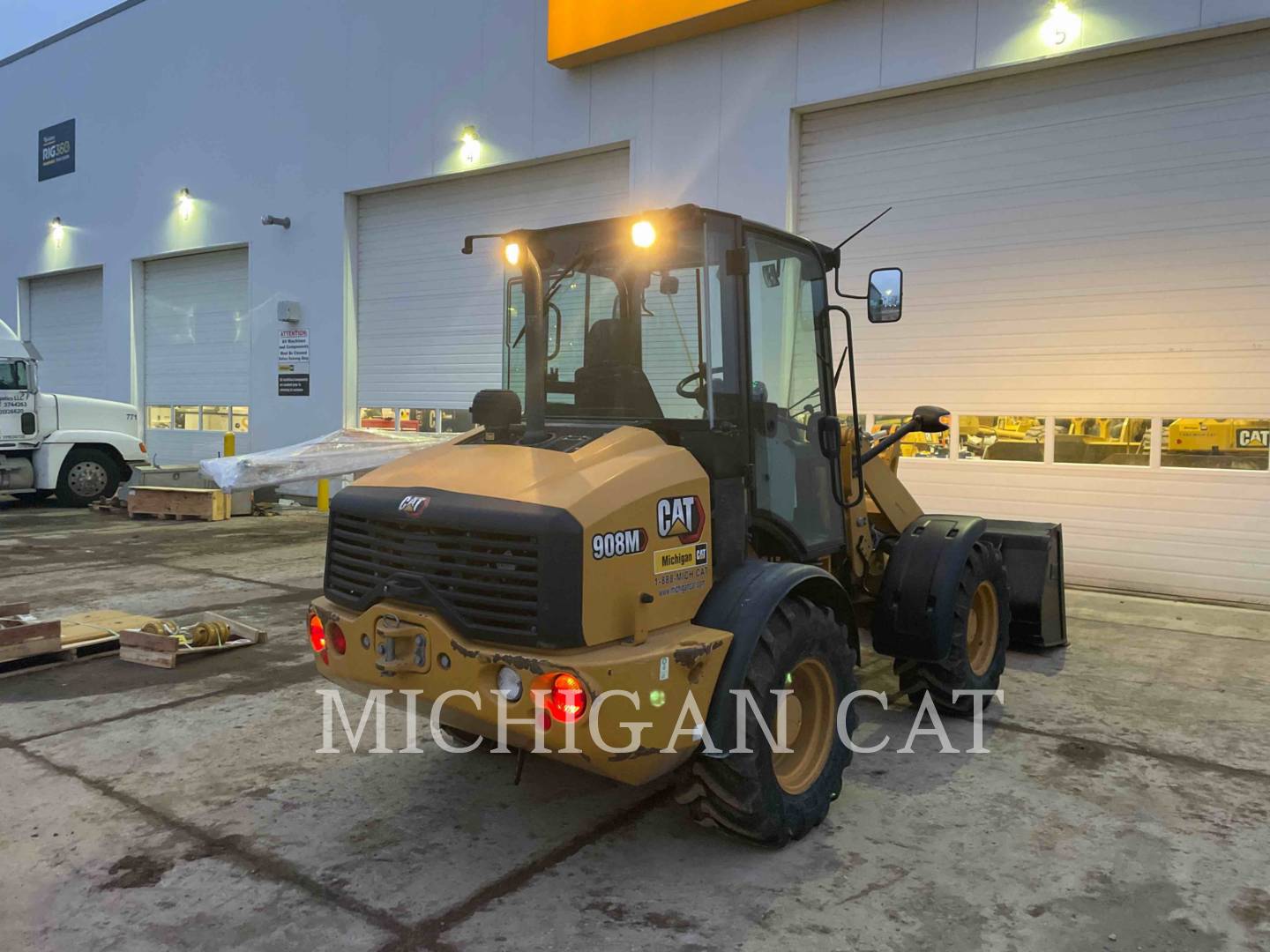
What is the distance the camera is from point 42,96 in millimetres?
19219

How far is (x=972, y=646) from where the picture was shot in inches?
202

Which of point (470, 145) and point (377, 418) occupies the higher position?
point (470, 145)

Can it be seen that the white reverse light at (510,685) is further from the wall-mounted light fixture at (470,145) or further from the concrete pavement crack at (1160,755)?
the wall-mounted light fixture at (470,145)

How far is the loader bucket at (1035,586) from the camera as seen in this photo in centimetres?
602

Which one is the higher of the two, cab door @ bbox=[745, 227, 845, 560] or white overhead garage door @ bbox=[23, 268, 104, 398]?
white overhead garage door @ bbox=[23, 268, 104, 398]

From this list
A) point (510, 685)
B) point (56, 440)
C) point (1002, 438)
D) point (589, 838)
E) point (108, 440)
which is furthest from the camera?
point (108, 440)

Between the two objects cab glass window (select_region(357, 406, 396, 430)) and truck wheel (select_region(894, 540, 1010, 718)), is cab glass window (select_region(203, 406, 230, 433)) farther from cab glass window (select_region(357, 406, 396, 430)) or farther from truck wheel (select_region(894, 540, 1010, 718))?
truck wheel (select_region(894, 540, 1010, 718))

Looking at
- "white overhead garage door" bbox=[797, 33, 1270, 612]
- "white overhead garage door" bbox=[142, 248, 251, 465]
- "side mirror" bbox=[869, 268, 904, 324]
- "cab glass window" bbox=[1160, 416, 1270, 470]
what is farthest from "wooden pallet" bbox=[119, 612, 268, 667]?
"white overhead garage door" bbox=[142, 248, 251, 465]

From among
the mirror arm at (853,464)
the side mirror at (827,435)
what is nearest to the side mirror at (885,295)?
the mirror arm at (853,464)

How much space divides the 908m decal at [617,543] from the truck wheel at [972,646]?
2139mm

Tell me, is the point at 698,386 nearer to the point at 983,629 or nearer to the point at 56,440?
the point at 983,629

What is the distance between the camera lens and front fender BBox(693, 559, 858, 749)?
311 centimetres

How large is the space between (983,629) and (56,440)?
1394cm

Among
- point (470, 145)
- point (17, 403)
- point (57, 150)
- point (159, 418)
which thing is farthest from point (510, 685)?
point (57, 150)
